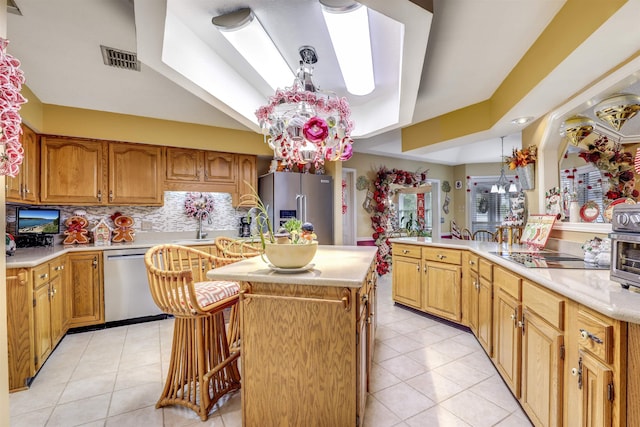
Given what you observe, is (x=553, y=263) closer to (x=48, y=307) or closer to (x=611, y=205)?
(x=611, y=205)

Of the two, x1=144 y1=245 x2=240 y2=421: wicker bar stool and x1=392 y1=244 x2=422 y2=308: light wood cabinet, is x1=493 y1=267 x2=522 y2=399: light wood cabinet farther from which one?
x1=144 y1=245 x2=240 y2=421: wicker bar stool

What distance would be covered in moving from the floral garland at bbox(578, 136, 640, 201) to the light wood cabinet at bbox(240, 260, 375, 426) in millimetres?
2046

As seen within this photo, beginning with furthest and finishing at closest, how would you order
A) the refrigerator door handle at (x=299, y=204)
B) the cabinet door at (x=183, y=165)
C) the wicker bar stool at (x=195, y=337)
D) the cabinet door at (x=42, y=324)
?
the refrigerator door handle at (x=299, y=204) → the cabinet door at (x=183, y=165) → the cabinet door at (x=42, y=324) → the wicker bar stool at (x=195, y=337)

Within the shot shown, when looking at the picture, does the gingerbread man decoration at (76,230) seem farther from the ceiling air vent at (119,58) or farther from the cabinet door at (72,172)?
the ceiling air vent at (119,58)

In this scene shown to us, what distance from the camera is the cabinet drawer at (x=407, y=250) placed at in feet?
11.7

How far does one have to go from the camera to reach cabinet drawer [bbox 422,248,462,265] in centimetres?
313

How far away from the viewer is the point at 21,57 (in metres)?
2.47

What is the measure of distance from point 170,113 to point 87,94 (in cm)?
80

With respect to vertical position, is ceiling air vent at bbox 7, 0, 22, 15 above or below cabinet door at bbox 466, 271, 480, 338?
above

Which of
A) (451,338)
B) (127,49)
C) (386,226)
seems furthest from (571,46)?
(386,226)

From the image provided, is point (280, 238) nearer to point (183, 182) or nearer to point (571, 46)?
point (571, 46)

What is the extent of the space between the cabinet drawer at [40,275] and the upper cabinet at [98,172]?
3.63 ft

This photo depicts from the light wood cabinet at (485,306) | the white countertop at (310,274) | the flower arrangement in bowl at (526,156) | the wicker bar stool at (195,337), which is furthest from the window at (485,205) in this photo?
the wicker bar stool at (195,337)

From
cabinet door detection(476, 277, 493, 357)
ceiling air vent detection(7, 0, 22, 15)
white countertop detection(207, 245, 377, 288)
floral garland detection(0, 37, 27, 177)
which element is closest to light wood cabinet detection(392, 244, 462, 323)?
cabinet door detection(476, 277, 493, 357)
